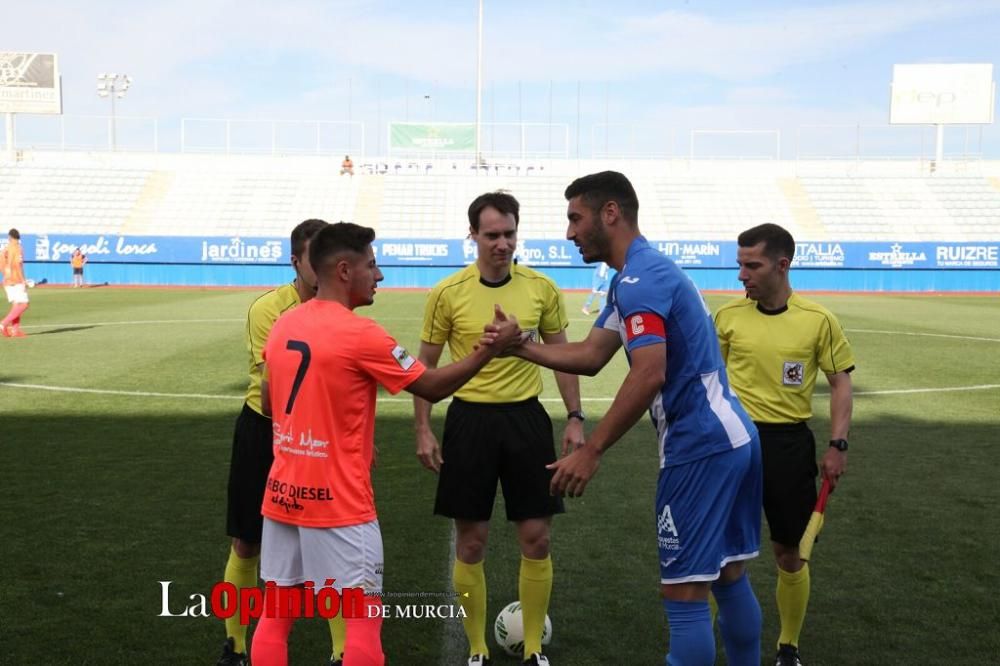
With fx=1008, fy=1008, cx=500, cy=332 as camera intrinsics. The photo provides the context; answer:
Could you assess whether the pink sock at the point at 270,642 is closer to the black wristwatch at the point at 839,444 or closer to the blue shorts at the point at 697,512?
the blue shorts at the point at 697,512

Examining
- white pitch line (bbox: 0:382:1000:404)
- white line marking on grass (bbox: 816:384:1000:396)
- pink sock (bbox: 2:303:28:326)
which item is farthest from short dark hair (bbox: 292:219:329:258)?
pink sock (bbox: 2:303:28:326)

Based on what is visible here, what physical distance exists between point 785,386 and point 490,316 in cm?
163

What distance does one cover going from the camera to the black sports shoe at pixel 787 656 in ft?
16.9

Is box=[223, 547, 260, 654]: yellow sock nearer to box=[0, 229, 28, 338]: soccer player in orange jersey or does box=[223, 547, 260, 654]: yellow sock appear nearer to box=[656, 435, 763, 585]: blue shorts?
box=[656, 435, 763, 585]: blue shorts

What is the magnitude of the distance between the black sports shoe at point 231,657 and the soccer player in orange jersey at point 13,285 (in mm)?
17391

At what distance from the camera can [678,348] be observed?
164 inches

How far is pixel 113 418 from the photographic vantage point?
38.7 feet

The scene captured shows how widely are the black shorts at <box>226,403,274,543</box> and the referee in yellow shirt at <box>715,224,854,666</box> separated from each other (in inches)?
99.4

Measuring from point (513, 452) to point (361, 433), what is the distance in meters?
1.51

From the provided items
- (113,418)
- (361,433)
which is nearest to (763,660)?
(361,433)

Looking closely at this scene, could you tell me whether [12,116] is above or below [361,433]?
above

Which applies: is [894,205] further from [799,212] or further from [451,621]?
[451,621]

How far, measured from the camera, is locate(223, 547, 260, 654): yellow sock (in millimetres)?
5109

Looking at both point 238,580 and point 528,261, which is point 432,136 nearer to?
point 528,261
